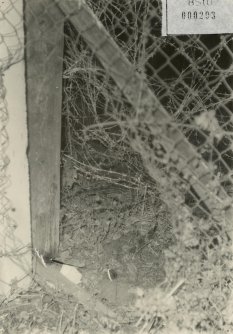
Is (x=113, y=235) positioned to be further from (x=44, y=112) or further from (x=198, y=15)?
(x=198, y=15)

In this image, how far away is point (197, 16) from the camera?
2629mm

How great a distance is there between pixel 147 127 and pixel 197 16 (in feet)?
1.99

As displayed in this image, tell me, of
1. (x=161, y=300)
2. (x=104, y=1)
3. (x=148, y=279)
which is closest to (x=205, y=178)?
(x=161, y=300)

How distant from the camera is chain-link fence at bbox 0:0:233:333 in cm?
231

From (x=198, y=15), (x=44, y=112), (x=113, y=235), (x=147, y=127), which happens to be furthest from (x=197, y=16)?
(x=113, y=235)

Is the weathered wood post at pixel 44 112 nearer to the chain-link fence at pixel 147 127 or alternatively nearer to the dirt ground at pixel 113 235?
the chain-link fence at pixel 147 127

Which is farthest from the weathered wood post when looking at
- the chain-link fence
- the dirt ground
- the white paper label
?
the white paper label

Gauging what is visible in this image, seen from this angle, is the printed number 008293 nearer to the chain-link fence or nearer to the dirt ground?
the chain-link fence

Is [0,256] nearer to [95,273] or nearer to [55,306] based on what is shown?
[55,306]

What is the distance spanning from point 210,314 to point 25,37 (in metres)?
1.50

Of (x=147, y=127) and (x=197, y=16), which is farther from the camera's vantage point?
(x=197, y=16)

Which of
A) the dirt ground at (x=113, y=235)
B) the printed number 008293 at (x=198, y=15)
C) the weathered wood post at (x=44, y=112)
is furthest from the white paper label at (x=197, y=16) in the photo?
the dirt ground at (x=113, y=235)

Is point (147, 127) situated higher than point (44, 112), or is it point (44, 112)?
point (44, 112)

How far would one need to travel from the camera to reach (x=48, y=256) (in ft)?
9.52
